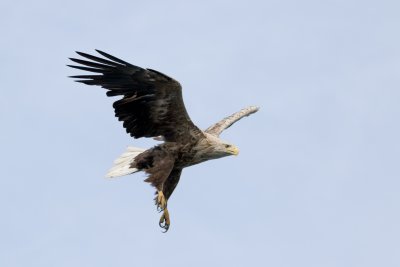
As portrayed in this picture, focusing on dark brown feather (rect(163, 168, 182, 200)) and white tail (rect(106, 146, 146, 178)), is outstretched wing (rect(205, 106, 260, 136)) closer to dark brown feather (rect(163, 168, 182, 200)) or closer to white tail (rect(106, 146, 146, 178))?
white tail (rect(106, 146, 146, 178))

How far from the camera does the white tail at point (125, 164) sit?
662 inches

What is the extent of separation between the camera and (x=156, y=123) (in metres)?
16.6

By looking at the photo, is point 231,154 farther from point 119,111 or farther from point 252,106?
point 252,106

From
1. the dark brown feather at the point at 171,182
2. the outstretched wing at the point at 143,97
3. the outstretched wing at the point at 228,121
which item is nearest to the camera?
the outstretched wing at the point at 143,97

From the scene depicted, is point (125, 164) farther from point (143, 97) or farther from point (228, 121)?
point (228, 121)

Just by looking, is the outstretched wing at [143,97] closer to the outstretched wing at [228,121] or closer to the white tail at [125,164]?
the white tail at [125,164]

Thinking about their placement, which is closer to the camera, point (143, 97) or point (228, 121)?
point (143, 97)

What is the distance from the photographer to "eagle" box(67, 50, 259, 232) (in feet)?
52.9

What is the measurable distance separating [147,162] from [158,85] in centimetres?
114

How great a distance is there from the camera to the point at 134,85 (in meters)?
16.2

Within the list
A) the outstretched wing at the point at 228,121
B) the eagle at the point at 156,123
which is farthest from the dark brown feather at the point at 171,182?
the outstretched wing at the point at 228,121

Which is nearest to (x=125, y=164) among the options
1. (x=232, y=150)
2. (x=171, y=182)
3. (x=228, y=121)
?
(x=171, y=182)

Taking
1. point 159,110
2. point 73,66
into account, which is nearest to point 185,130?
point 159,110

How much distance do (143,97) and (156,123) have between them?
475 mm
